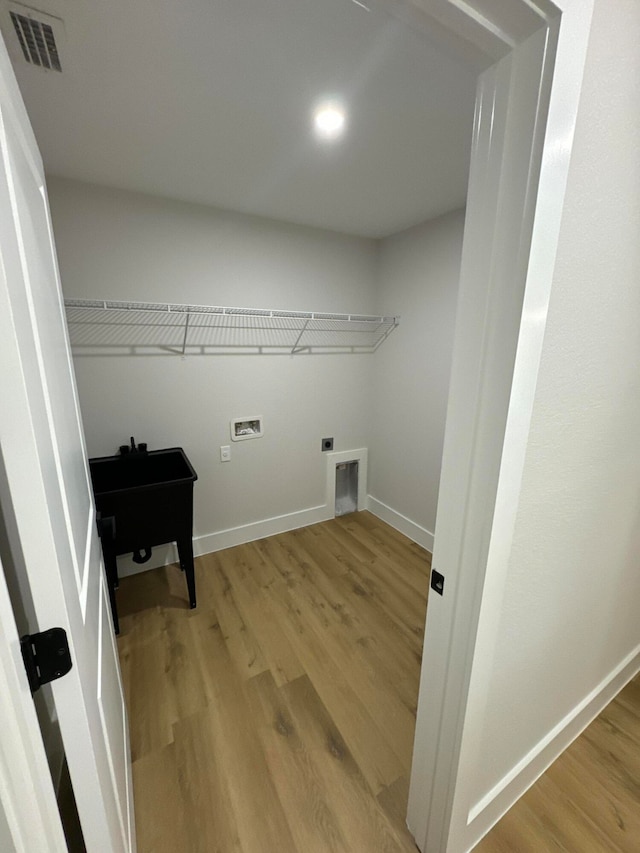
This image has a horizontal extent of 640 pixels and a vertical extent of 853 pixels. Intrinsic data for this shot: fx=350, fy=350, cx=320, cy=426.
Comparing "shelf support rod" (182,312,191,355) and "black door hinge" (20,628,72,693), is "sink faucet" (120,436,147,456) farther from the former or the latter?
"black door hinge" (20,628,72,693)

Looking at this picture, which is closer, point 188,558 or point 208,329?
point 188,558

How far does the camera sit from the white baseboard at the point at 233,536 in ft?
7.48

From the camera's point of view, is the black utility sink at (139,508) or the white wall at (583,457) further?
the black utility sink at (139,508)

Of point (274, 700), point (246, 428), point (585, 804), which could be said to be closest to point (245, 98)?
point (246, 428)

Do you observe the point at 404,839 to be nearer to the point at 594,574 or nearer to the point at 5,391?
the point at 594,574

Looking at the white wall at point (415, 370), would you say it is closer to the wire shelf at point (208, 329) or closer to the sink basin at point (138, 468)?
the wire shelf at point (208, 329)

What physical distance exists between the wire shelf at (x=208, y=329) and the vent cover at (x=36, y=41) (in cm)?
94

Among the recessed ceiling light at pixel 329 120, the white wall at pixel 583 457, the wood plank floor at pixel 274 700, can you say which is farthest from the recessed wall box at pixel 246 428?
the white wall at pixel 583 457

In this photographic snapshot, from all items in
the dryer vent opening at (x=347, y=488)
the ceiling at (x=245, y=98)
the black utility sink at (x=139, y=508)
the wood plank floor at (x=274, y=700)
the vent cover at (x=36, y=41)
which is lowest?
the wood plank floor at (x=274, y=700)

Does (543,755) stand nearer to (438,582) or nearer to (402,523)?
(438,582)

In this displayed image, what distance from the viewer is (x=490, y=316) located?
673mm

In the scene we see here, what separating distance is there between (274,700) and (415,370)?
2.10 metres

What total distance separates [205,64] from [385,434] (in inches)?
93.0

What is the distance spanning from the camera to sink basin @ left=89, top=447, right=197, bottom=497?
6.55 ft
